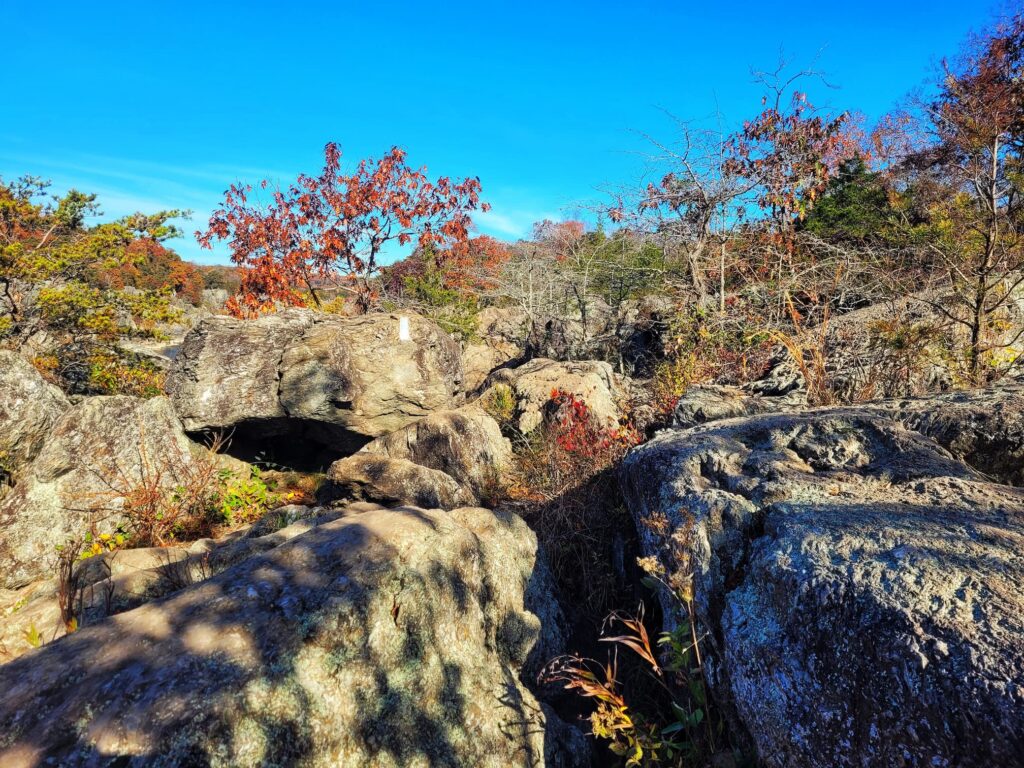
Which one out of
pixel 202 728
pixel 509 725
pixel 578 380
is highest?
pixel 578 380

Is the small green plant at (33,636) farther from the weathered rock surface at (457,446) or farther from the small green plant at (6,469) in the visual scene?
the weathered rock surface at (457,446)

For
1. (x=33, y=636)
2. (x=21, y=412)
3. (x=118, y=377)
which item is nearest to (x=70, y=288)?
(x=118, y=377)

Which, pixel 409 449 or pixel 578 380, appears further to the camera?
pixel 578 380

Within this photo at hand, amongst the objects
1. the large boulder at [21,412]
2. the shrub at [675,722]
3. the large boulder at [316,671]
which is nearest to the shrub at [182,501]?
the large boulder at [21,412]

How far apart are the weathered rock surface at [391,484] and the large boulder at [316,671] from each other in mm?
1941

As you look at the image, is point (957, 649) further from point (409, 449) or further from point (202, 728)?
point (409, 449)

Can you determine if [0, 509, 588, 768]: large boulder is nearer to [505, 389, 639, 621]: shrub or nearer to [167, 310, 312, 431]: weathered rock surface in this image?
[505, 389, 639, 621]: shrub

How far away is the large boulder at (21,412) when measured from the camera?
525cm

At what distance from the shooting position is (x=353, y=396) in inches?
268

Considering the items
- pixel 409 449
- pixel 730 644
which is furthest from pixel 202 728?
pixel 409 449

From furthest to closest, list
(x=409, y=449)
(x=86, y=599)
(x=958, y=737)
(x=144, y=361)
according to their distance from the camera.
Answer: (x=144, y=361) < (x=409, y=449) < (x=86, y=599) < (x=958, y=737)

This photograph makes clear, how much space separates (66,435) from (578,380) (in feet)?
18.5

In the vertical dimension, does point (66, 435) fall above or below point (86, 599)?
above

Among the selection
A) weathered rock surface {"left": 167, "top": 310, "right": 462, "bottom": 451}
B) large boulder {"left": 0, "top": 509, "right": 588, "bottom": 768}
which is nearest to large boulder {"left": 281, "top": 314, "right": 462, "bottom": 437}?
weathered rock surface {"left": 167, "top": 310, "right": 462, "bottom": 451}
